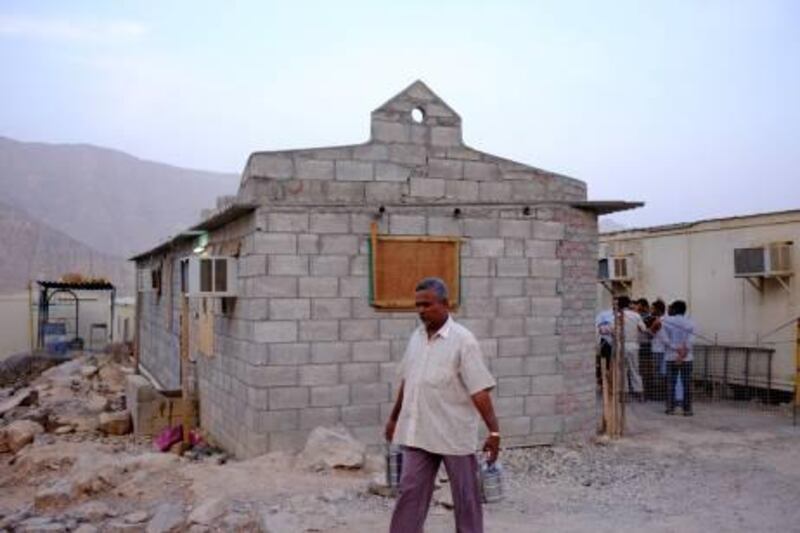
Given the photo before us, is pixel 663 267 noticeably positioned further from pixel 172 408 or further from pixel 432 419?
pixel 432 419

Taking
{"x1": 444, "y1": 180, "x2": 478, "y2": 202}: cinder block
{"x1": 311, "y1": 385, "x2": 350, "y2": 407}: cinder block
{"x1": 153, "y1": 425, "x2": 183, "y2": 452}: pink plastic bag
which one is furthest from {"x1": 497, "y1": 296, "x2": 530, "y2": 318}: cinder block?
{"x1": 153, "y1": 425, "x2": 183, "y2": 452}: pink plastic bag

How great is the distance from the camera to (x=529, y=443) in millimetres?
9398

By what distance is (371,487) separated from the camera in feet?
22.6

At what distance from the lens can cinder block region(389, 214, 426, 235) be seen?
883 centimetres

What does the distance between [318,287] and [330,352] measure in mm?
718

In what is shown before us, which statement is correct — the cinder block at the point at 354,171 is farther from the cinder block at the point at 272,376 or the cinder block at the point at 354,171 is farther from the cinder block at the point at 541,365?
the cinder block at the point at 541,365

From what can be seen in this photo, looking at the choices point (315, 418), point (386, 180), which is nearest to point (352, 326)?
point (315, 418)

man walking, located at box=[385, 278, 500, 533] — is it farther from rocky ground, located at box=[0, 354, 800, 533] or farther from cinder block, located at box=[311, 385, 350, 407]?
cinder block, located at box=[311, 385, 350, 407]

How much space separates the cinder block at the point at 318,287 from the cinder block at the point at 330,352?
53cm

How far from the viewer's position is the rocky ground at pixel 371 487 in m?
6.31

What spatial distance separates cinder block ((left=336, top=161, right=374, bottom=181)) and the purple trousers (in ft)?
14.9

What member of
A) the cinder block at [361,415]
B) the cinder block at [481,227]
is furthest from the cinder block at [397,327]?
the cinder block at [481,227]

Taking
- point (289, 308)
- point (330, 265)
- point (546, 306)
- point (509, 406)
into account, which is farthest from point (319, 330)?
point (546, 306)

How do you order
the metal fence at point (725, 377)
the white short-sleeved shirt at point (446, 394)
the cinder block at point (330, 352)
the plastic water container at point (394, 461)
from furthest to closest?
1. the metal fence at point (725, 377)
2. the cinder block at point (330, 352)
3. the plastic water container at point (394, 461)
4. the white short-sleeved shirt at point (446, 394)
